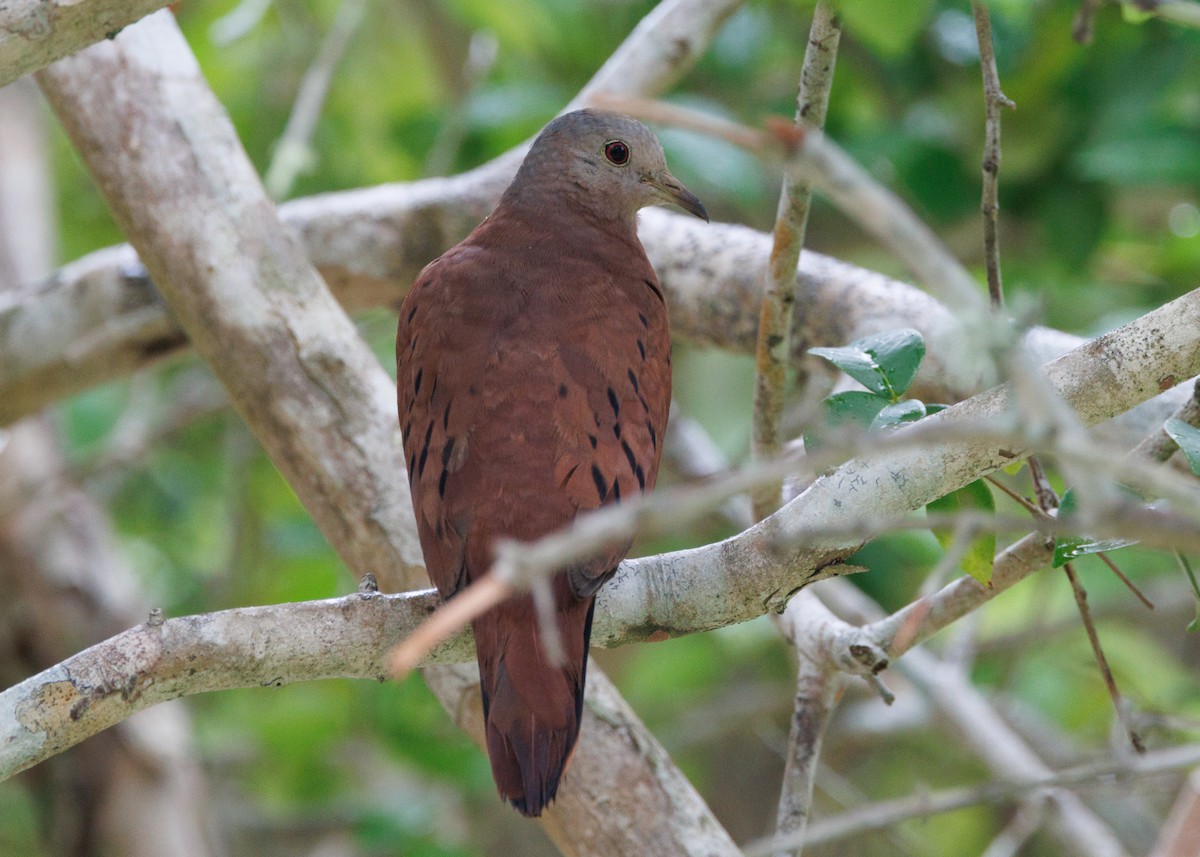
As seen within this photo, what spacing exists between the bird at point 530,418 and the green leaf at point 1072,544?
0.63 m

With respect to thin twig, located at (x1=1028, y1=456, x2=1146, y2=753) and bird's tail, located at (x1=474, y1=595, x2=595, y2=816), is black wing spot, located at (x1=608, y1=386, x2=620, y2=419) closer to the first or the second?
bird's tail, located at (x1=474, y1=595, x2=595, y2=816)

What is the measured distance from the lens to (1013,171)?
4.03 metres

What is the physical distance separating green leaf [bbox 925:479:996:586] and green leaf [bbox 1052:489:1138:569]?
102 millimetres

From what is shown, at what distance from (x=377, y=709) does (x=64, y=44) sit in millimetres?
2617

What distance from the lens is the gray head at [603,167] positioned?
2836 mm

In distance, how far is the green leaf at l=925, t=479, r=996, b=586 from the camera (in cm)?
193

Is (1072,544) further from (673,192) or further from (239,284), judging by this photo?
(239,284)

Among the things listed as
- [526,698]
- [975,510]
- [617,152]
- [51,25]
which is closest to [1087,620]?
[975,510]

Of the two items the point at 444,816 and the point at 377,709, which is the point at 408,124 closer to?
the point at 377,709

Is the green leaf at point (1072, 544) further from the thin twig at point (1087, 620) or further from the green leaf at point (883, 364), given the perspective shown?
the green leaf at point (883, 364)

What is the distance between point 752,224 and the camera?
501cm

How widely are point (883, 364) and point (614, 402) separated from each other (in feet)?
1.72

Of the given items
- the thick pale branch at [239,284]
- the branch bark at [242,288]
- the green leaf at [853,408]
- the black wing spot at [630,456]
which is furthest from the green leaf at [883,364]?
the thick pale branch at [239,284]

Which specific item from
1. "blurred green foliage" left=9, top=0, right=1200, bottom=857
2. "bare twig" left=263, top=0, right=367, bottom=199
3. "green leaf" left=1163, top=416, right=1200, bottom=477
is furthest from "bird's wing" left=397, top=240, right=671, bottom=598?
"bare twig" left=263, top=0, right=367, bottom=199
